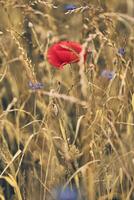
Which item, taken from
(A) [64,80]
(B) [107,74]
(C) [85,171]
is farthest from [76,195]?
(A) [64,80]

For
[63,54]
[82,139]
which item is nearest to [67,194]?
[82,139]

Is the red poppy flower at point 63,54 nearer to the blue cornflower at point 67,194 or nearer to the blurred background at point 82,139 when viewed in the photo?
the blurred background at point 82,139

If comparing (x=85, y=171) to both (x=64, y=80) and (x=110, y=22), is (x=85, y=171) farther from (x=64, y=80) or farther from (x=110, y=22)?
(x=64, y=80)

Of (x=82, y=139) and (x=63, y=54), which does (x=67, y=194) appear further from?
(x=63, y=54)

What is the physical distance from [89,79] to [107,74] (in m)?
0.09

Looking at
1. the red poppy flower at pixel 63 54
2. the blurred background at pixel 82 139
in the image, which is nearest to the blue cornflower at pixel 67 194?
the blurred background at pixel 82 139

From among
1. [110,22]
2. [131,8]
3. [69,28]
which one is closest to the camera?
[110,22]

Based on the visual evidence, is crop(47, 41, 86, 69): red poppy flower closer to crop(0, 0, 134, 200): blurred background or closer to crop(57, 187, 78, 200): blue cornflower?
crop(0, 0, 134, 200): blurred background

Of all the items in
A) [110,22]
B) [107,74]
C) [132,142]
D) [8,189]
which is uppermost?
[110,22]

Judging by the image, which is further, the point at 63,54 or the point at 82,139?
the point at 82,139

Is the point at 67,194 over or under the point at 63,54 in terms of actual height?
under

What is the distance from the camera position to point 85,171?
4.39 ft

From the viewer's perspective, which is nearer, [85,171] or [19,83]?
[85,171]

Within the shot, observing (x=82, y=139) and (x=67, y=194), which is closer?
(x=67, y=194)
